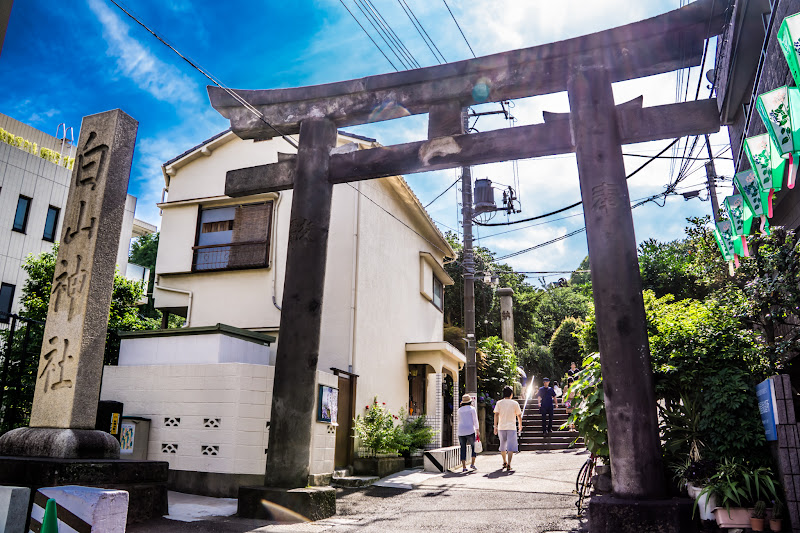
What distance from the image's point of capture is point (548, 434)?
60.0ft

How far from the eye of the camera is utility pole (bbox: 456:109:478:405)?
1653cm

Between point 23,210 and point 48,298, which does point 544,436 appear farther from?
point 23,210

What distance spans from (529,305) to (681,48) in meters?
27.3

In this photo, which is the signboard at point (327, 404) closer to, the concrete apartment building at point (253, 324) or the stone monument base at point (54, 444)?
the concrete apartment building at point (253, 324)

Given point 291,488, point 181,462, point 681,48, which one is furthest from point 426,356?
point 681,48

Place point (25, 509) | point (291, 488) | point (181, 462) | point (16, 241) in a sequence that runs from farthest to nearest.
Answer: point (16, 241) → point (181, 462) → point (291, 488) → point (25, 509)

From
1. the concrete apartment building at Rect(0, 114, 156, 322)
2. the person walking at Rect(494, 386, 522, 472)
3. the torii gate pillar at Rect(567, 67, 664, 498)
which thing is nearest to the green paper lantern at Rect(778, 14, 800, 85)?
the torii gate pillar at Rect(567, 67, 664, 498)

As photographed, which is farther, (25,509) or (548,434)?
(548,434)

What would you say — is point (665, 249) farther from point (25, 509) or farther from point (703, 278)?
point (25, 509)

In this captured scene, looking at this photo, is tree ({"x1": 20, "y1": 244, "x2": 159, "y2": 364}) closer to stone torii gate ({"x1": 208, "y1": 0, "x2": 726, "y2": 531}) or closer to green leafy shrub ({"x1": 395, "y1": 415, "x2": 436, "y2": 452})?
green leafy shrub ({"x1": 395, "y1": 415, "x2": 436, "y2": 452})

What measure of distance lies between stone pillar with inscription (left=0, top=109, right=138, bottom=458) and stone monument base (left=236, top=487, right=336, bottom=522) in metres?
1.74

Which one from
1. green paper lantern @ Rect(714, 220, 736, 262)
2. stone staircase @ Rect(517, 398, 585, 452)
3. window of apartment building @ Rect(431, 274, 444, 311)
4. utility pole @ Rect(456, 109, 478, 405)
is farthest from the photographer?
window of apartment building @ Rect(431, 274, 444, 311)

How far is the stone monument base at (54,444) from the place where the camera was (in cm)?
616

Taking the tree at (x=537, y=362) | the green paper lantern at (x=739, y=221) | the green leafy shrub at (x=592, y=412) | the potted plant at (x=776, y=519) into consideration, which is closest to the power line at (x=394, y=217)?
the green leafy shrub at (x=592, y=412)
